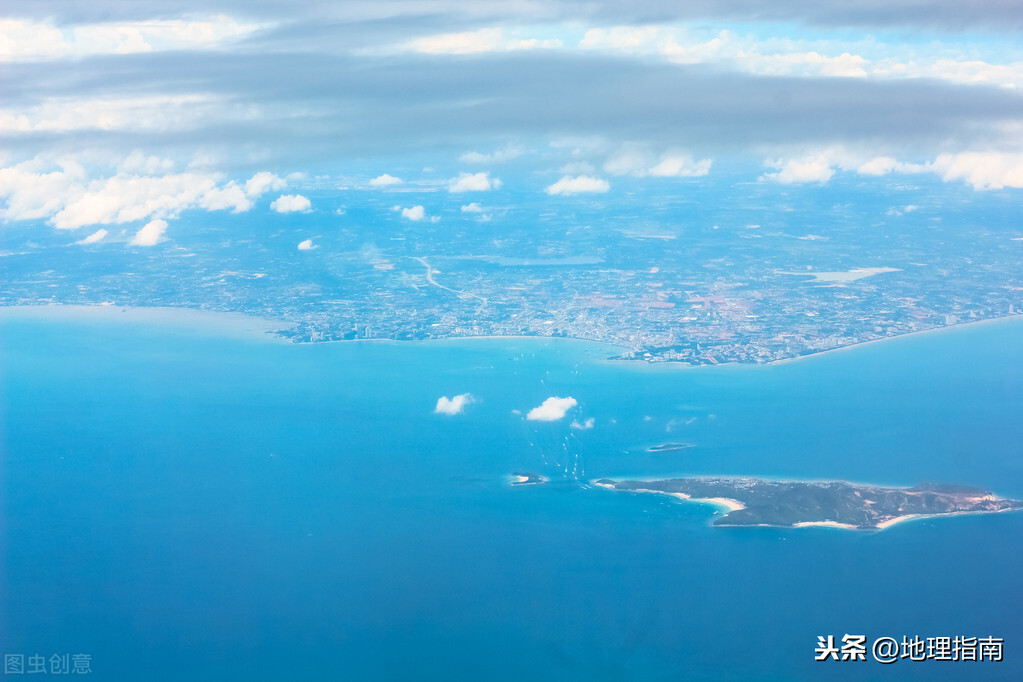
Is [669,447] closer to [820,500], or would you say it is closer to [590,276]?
[820,500]

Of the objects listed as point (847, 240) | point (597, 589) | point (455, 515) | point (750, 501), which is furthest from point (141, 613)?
point (847, 240)

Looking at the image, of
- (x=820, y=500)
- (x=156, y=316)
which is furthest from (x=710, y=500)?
(x=156, y=316)

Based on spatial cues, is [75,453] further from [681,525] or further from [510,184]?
[510,184]

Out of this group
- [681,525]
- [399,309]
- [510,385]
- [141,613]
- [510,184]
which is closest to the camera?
[141,613]

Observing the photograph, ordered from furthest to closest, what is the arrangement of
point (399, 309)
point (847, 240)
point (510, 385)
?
point (847, 240), point (399, 309), point (510, 385)

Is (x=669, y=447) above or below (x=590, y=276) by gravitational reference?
below

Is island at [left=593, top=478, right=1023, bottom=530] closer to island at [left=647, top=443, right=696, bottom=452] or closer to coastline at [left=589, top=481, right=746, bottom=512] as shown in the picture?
coastline at [left=589, top=481, right=746, bottom=512]

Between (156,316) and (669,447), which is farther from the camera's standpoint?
(156,316)
